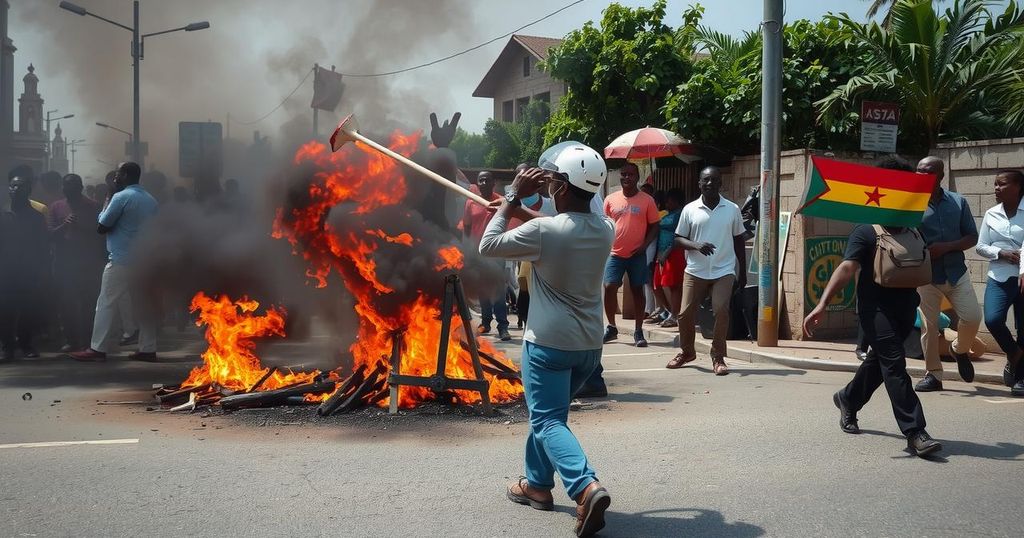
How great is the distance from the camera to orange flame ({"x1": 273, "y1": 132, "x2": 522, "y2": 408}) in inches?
275

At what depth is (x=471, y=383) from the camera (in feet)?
21.9

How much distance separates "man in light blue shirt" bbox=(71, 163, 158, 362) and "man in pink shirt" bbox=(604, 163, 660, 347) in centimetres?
470

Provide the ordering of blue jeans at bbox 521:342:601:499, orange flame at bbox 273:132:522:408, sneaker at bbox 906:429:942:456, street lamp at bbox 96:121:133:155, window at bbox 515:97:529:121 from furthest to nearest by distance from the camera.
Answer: window at bbox 515:97:529:121
street lamp at bbox 96:121:133:155
orange flame at bbox 273:132:522:408
sneaker at bbox 906:429:942:456
blue jeans at bbox 521:342:601:499

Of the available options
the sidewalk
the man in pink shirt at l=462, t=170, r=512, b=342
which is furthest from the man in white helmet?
the man in pink shirt at l=462, t=170, r=512, b=342

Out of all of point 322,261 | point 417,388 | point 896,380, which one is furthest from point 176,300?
point 896,380

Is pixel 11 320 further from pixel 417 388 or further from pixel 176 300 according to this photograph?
pixel 417 388

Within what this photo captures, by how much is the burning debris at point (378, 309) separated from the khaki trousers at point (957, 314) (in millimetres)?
3290

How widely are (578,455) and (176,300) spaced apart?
6728 mm

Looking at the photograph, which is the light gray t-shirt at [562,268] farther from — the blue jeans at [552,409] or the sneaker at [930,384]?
the sneaker at [930,384]

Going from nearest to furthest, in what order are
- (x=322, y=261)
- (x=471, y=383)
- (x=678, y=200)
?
(x=471, y=383)
(x=322, y=261)
(x=678, y=200)

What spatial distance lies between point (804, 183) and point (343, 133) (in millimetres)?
5757

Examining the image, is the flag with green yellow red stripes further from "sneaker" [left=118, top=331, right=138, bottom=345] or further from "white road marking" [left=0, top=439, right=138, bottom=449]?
"sneaker" [left=118, top=331, right=138, bottom=345]

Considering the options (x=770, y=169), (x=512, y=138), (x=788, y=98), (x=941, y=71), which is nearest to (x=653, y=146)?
(x=788, y=98)

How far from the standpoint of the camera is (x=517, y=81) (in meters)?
44.7
